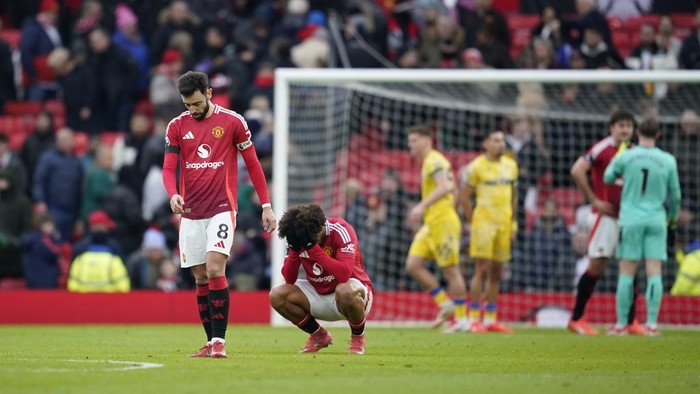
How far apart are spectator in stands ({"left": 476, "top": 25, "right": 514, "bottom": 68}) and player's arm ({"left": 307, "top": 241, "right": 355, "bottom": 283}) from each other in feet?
41.5

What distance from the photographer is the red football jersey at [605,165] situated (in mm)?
16359

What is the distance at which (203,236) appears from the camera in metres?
11.3

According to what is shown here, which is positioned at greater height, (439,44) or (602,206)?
(439,44)

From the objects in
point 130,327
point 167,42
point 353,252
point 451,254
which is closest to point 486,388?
point 353,252

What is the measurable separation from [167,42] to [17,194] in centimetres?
478

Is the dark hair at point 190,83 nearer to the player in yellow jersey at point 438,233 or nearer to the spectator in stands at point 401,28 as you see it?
Result: the player in yellow jersey at point 438,233

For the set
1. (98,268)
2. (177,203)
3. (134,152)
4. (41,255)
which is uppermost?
(134,152)

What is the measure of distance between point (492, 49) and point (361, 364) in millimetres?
13824

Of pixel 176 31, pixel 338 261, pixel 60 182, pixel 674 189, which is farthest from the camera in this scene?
pixel 176 31

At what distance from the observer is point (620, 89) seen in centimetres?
2238

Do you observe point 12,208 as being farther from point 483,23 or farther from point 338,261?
point 338,261

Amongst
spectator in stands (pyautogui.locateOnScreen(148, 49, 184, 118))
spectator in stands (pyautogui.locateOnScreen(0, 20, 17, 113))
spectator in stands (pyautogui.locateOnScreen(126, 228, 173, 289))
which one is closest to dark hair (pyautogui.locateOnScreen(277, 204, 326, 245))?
spectator in stands (pyautogui.locateOnScreen(126, 228, 173, 289))

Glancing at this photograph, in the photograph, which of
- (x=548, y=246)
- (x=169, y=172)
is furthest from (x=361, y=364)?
(x=548, y=246)

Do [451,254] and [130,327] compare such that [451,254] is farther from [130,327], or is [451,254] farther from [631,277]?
[130,327]
